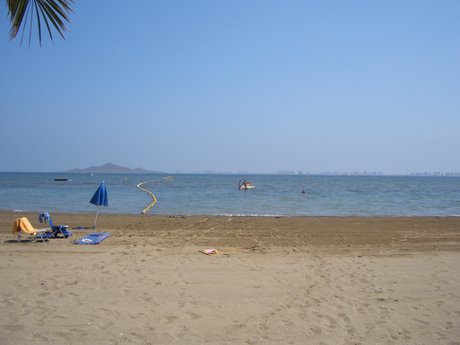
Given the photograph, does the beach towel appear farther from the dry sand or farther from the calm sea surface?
the calm sea surface

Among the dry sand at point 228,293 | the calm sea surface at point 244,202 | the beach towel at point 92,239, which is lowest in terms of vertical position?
the calm sea surface at point 244,202

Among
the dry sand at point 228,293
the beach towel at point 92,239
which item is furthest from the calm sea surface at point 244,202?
the dry sand at point 228,293

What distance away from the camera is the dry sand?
13.5 ft

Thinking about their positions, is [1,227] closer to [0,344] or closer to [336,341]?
[0,344]

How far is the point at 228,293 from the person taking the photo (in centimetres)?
551

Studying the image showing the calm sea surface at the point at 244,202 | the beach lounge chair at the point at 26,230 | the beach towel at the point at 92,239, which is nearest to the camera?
the beach lounge chair at the point at 26,230

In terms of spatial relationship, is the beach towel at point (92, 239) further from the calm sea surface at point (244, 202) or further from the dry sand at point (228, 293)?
the calm sea surface at point (244, 202)

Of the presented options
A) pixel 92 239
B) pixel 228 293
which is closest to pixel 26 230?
pixel 92 239

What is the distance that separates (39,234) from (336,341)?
27.6 ft

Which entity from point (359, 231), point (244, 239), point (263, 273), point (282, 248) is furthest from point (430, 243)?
point (263, 273)

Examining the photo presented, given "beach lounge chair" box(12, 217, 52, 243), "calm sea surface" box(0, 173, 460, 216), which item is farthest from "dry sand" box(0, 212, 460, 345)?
"calm sea surface" box(0, 173, 460, 216)

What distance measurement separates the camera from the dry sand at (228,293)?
4121mm

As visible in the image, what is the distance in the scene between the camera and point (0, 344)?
146 inches

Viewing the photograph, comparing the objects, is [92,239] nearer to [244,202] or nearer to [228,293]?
[228,293]
